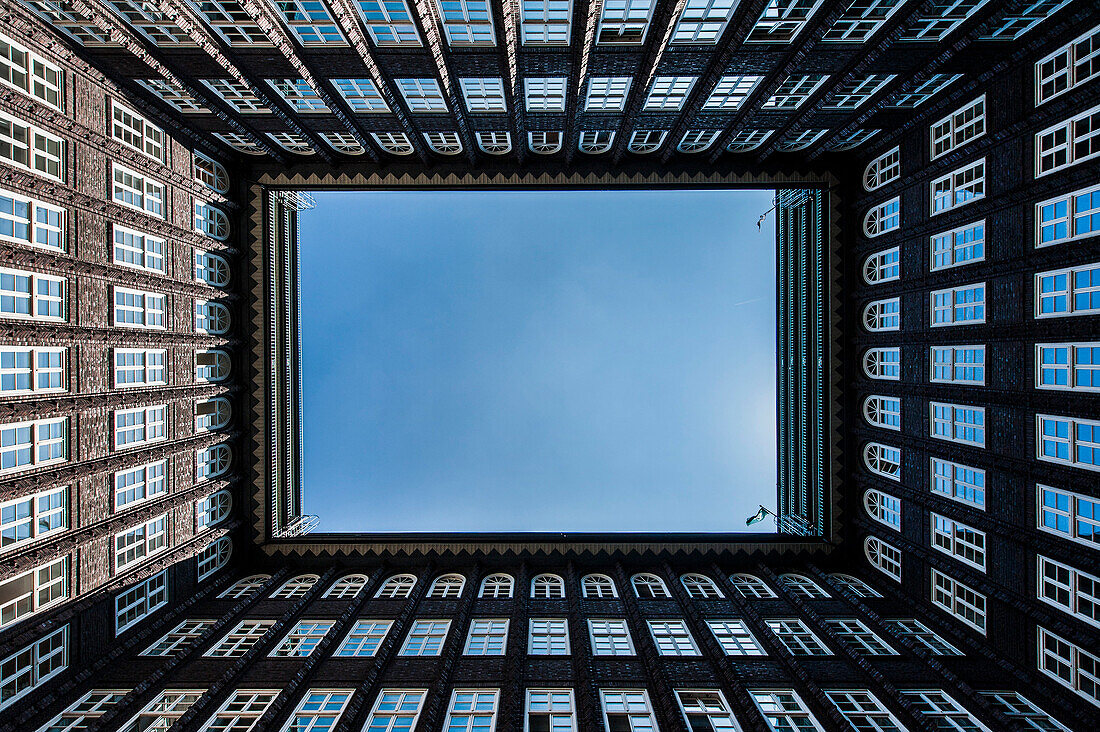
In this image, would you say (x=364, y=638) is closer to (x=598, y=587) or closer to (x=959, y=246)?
(x=598, y=587)

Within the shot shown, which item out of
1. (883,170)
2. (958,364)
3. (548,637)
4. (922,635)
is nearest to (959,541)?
(922,635)

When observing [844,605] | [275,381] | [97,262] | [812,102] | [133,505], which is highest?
[812,102]

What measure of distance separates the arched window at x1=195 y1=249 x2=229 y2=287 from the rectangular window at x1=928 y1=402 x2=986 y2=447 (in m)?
44.6

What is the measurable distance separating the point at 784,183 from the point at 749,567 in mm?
26212

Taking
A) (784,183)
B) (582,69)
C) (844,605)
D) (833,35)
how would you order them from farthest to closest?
(784,183), (844,605), (582,69), (833,35)

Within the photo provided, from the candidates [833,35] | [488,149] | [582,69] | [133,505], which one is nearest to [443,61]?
[582,69]

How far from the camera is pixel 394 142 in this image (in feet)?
121

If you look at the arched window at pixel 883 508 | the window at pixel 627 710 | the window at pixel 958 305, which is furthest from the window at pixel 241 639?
the window at pixel 958 305

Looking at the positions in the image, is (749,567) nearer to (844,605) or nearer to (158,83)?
(844,605)

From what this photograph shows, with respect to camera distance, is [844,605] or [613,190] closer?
[844,605]

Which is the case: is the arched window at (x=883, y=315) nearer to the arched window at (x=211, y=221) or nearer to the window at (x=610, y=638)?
the window at (x=610, y=638)

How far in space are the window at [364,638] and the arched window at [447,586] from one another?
4488mm

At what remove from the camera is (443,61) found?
92.5 feet

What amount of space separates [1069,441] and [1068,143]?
12.2 metres
